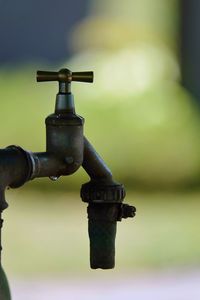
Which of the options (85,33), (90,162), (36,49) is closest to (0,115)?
(36,49)

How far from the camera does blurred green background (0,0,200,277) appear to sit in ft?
8.98

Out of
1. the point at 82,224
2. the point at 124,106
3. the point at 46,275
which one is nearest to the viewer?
the point at 46,275

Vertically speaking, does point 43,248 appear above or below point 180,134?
below

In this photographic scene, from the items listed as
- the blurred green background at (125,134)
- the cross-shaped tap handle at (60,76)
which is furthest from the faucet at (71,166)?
the blurred green background at (125,134)

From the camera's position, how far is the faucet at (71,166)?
918 mm

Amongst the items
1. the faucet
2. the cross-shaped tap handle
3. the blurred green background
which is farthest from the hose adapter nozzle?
the blurred green background

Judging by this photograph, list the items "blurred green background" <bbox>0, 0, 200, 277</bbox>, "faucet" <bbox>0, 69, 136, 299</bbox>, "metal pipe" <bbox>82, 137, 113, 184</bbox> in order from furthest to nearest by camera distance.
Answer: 1. "blurred green background" <bbox>0, 0, 200, 277</bbox>
2. "metal pipe" <bbox>82, 137, 113, 184</bbox>
3. "faucet" <bbox>0, 69, 136, 299</bbox>

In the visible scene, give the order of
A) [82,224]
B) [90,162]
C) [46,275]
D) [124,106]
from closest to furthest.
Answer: [90,162] < [46,275] < [82,224] < [124,106]

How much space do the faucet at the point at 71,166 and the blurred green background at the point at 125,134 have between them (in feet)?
5.14

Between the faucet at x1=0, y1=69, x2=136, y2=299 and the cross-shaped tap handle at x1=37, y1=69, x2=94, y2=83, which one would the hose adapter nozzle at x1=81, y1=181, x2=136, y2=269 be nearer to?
the faucet at x1=0, y1=69, x2=136, y2=299

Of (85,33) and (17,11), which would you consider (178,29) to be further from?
(17,11)

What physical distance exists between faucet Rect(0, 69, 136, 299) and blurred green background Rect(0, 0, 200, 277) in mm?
Result: 1565

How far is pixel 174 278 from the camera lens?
101 inches

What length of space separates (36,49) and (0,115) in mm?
299
